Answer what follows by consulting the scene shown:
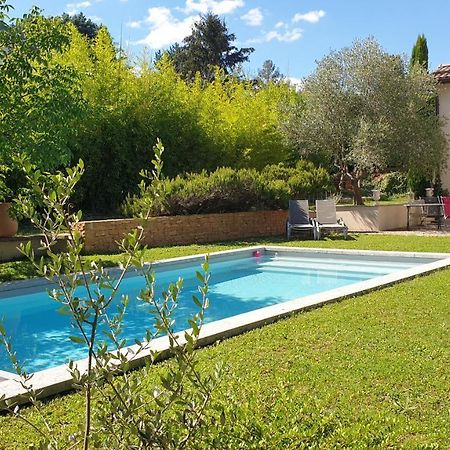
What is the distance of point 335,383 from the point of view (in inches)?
170

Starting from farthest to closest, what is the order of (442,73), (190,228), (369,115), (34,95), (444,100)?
(442,73) < (444,100) < (369,115) < (190,228) < (34,95)

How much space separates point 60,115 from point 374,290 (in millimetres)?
5788

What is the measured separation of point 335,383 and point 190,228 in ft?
36.7

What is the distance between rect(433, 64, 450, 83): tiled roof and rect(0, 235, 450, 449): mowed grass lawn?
15731mm

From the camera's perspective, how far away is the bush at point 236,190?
15.4 metres

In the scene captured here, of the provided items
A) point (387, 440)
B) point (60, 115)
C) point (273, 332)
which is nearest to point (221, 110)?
point (60, 115)

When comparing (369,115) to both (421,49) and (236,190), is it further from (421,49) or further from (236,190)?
(421,49)

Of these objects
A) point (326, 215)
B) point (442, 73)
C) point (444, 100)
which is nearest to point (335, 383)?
point (326, 215)

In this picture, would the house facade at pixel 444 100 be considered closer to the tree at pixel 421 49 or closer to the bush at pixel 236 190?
the tree at pixel 421 49

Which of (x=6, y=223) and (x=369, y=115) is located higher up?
(x=369, y=115)

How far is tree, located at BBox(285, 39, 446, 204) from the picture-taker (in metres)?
16.9

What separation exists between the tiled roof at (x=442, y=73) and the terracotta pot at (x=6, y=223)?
618 inches

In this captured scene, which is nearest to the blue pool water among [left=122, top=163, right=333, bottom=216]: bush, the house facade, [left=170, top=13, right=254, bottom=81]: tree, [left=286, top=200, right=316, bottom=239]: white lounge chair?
[left=286, top=200, right=316, bottom=239]: white lounge chair

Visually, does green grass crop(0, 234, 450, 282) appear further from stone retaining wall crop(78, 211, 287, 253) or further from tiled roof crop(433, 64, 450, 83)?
tiled roof crop(433, 64, 450, 83)
